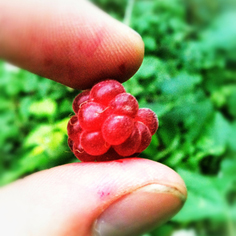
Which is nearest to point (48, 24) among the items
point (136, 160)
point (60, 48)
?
point (60, 48)

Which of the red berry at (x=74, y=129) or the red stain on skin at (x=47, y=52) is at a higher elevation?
the red stain on skin at (x=47, y=52)

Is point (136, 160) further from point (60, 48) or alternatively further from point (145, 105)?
point (145, 105)

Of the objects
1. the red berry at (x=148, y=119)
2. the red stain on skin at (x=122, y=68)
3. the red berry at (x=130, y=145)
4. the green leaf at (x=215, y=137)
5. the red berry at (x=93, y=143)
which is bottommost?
the green leaf at (x=215, y=137)

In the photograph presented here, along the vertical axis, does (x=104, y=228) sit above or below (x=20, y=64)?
below

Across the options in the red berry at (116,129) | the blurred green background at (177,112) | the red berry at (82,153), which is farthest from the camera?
the blurred green background at (177,112)

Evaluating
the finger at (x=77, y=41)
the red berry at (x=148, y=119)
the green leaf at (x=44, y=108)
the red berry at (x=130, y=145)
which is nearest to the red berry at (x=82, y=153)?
the red berry at (x=130, y=145)

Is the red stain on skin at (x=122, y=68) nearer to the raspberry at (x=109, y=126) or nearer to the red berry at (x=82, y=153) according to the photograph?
the raspberry at (x=109, y=126)
